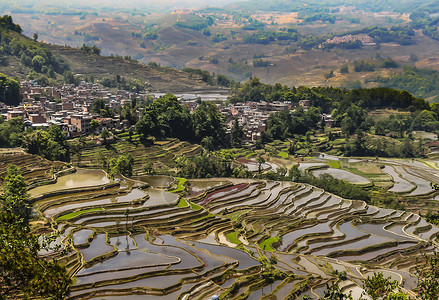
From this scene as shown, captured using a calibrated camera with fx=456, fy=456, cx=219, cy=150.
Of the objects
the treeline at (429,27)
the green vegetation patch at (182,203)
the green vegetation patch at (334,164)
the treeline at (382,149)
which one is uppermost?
the treeline at (429,27)

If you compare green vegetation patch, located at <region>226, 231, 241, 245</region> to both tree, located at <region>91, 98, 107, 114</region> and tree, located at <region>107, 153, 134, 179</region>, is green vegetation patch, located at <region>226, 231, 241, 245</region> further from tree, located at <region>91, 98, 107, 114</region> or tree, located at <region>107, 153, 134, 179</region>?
tree, located at <region>91, 98, 107, 114</region>

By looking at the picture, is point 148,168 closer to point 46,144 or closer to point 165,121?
point 46,144

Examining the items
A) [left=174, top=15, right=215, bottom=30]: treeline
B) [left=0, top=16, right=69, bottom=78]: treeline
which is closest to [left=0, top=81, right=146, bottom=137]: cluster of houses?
[left=0, top=16, right=69, bottom=78]: treeline

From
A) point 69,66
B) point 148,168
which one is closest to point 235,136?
point 148,168

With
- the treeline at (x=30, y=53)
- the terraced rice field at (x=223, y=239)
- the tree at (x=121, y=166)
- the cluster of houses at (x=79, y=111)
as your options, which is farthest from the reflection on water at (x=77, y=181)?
the treeline at (x=30, y=53)

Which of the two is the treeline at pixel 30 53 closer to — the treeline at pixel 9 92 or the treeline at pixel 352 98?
the treeline at pixel 9 92

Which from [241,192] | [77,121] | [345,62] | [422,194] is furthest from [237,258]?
[345,62]
